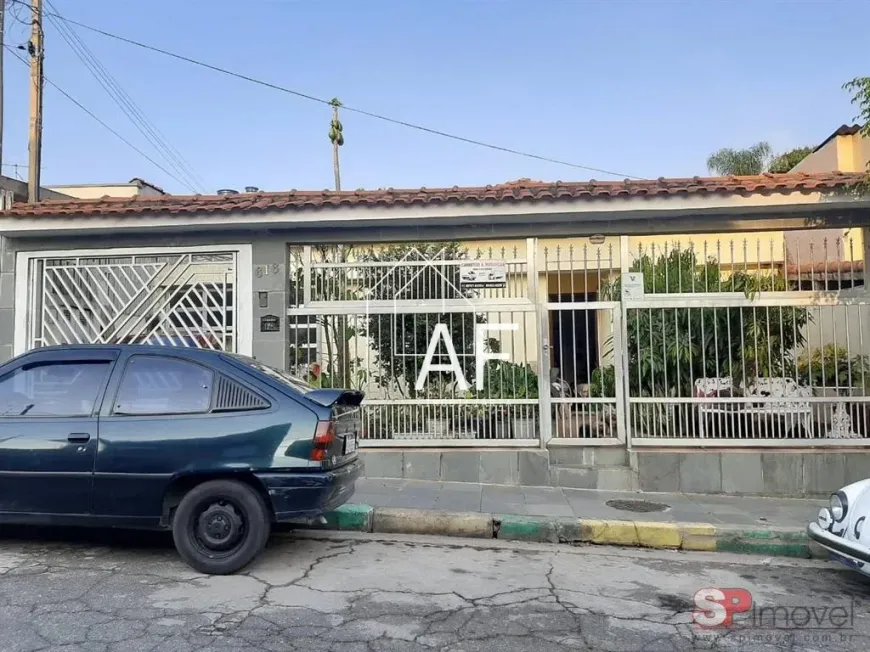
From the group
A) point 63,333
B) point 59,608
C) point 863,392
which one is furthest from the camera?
point 63,333

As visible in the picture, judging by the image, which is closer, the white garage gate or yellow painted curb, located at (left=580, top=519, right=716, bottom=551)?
yellow painted curb, located at (left=580, top=519, right=716, bottom=551)

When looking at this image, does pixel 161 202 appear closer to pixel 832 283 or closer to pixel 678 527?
pixel 678 527

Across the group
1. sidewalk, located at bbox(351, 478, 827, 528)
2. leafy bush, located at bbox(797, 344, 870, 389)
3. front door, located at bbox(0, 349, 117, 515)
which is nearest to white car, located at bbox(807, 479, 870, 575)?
sidewalk, located at bbox(351, 478, 827, 528)

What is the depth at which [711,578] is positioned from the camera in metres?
5.25

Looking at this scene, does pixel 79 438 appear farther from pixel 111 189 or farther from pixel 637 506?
pixel 111 189

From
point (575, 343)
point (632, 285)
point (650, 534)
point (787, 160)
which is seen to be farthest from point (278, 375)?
point (787, 160)

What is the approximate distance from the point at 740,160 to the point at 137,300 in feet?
80.8

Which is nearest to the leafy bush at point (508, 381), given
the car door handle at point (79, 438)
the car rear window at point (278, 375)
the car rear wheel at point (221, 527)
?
the car rear window at point (278, 375)

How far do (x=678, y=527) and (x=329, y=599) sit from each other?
3.42 metres

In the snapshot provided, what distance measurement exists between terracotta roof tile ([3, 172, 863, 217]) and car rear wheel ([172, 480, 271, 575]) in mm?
3940

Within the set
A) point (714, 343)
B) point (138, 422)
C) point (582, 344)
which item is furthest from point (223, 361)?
point (714, 343)

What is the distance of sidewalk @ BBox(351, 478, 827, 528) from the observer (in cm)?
664

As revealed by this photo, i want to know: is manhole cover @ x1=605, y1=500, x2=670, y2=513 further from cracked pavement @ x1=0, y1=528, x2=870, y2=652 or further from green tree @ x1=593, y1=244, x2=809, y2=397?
green tree @ x1=593, y1=244, x2=809, y2=397

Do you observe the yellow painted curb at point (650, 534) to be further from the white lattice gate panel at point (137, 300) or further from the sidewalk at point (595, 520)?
the white lattice gate panel at point (137, 300)
